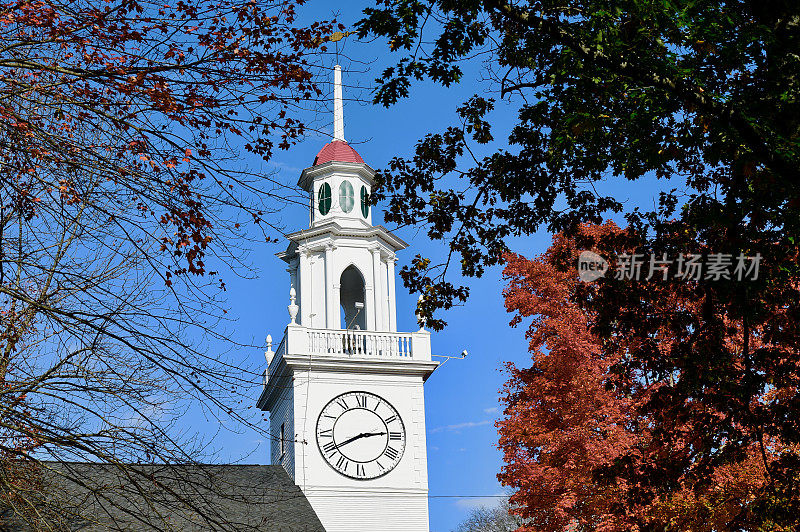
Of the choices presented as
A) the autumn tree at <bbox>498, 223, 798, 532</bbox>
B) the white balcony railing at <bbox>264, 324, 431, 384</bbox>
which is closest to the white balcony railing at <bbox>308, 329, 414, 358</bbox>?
the white balcony railing at <bbox>264, 324, 431, 384</bbox>

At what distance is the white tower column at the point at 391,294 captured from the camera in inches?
1267

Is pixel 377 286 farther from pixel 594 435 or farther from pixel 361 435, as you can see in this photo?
pixel 594 435

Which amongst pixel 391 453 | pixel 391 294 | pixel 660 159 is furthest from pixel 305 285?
pixel 660 159

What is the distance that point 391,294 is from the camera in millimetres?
32844

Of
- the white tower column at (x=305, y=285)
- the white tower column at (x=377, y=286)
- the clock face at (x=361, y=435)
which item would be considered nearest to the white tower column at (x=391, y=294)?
the white tower column at (x=377, y=286)

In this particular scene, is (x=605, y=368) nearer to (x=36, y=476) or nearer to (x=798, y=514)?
(x=798, y=514)

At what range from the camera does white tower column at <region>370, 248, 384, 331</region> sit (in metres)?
31.9

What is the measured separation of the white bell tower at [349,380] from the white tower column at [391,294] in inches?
1.8

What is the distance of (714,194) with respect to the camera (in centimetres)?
1235

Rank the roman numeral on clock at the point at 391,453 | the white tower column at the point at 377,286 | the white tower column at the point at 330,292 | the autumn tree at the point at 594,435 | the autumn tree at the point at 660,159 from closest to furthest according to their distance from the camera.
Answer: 1. the autumn tree at the point at 660,159
2. the autumn tree at the point at 594,435
3. the roman numeral on clock at the point at 391,453
4. the white tower column at the point at 330,292
5. the white tower column at the point at 377,286

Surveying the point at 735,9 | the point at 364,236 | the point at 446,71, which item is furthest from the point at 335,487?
the point at 735,9

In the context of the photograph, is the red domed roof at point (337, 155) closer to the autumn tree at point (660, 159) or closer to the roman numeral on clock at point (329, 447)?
the roman numeral on clock at point (329, 447)

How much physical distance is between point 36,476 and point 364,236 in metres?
20.8

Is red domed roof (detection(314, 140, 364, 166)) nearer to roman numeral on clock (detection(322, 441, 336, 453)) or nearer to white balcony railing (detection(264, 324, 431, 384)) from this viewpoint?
white balcony railing (detection(264, 324, 431, 384))
